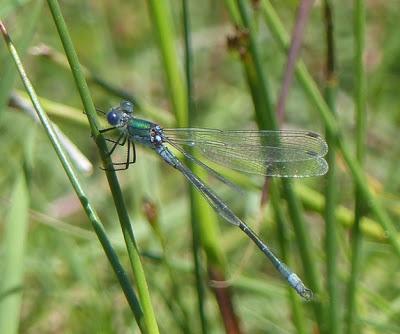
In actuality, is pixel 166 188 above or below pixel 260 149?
above

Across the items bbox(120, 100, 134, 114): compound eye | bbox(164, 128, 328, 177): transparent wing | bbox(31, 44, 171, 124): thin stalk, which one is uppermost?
bbox(31, 44, 171, 124): thin stalk

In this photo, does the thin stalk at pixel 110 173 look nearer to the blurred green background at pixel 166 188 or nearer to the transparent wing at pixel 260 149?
the blurred green background at pixel 166 188

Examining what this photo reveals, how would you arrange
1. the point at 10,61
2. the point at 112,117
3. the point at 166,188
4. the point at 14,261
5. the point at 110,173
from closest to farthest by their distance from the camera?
the point at 110,173
the point at 10,61
the point at 14,261
the point at 112,117
the point at 166,188

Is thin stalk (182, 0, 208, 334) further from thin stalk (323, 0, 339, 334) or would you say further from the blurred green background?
thin stalk (323, 0, 339, 334)

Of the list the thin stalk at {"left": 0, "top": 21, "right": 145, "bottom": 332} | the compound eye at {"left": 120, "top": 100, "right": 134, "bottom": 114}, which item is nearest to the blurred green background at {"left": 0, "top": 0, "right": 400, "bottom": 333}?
the compound eye at {"left": 120, "top": 100, "right": 134, "bottom": 114}

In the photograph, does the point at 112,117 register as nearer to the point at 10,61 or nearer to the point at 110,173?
the point at 10,61

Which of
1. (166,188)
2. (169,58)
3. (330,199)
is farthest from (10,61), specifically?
(166,188)
